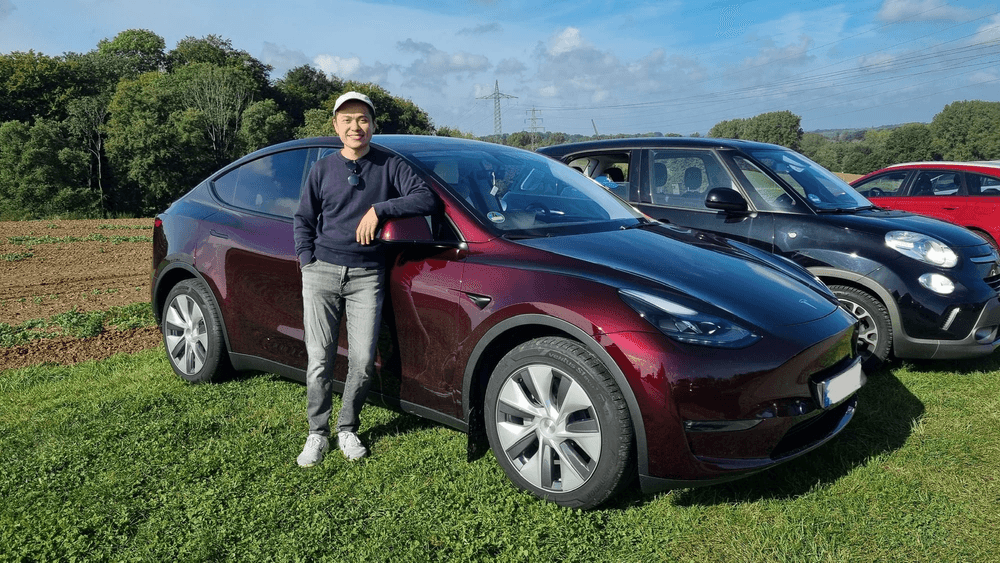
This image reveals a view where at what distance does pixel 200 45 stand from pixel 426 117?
118 feet

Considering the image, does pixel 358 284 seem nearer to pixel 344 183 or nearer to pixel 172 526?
pixel 344 183

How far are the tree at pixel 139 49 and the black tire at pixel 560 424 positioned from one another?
84.6 m

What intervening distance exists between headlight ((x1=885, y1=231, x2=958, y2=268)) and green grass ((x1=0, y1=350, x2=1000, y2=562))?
1067 millimetres

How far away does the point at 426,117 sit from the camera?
343 ft

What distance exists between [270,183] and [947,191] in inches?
357

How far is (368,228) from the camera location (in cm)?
343

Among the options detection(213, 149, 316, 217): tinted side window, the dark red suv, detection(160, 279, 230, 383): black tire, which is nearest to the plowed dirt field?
detection(160, 279, 230, 383): black tire

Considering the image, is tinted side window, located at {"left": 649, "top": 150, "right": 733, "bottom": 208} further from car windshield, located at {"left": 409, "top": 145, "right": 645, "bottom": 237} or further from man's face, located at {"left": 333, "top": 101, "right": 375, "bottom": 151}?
man's face, located at {"left": 333, "top": 101, "right": 375, "bottom": 151}

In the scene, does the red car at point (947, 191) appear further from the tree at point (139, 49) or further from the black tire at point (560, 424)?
the tree at point (139, 49)

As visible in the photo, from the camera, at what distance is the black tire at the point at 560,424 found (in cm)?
289

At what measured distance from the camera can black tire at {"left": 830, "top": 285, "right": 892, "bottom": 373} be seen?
4.98 meters

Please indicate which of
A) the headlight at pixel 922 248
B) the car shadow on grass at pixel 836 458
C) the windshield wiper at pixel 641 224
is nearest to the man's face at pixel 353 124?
the windshield wiper at pixel 641 224

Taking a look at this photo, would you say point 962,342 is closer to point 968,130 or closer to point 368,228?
point 368,228

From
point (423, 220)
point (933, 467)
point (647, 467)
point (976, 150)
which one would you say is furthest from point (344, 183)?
point (976, 150)
